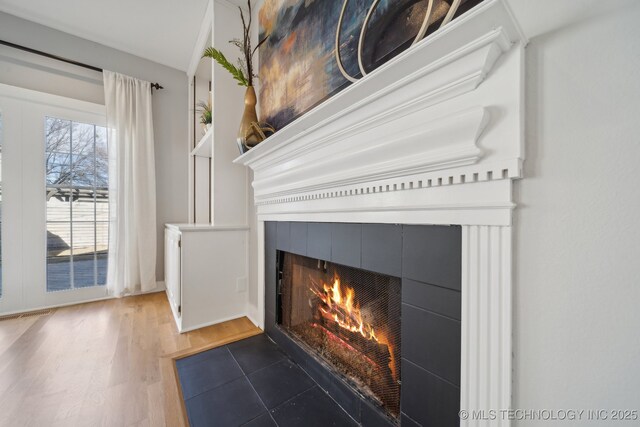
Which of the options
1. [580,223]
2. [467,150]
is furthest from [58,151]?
[580,223]

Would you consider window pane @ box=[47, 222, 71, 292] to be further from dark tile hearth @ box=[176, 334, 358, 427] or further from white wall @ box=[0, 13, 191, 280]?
dark tile hearth @ box=[176, 334, 358, 427]

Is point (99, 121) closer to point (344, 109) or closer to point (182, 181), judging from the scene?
point (182, 181)

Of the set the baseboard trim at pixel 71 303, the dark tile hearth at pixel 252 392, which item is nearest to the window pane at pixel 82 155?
the baseboard trim at pixel 71 303

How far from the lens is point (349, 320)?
1017 millimetres

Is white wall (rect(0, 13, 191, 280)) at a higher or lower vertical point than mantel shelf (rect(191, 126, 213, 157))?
higher

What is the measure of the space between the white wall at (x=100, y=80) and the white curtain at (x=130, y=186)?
0.15 metres

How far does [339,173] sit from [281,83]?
0.96m

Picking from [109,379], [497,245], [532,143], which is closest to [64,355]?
[109,379]

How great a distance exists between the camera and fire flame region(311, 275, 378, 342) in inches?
37.4

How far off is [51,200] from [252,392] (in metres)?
2.66

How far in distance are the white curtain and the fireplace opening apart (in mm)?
1924

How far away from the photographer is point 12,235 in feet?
6.47

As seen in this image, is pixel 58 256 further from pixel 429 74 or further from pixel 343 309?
pixel 429 74

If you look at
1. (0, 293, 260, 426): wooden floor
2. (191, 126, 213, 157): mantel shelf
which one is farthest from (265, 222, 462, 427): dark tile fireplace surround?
(191, 126, 213, 157): mantel shelf
